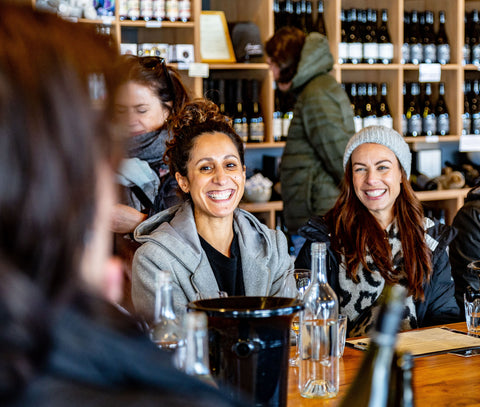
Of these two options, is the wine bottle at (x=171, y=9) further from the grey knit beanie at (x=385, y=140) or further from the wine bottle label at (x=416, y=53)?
the grey knit beanie at (x=385, y=140)

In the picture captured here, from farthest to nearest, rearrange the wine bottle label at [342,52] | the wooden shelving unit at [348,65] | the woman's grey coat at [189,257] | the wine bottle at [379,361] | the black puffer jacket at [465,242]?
the wine bottle label at [342,52] → the wooden shelving unit at [348,65] → the black puffer jacket at [465,242] → the woman's grey coat at [189,257] → the wine bottle at [379,361]

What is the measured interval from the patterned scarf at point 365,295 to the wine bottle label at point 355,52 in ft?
7.24

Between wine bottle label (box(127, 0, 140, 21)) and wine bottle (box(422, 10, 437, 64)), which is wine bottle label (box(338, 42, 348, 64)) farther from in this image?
wine bottle label (box(127, 0, 140, 21))

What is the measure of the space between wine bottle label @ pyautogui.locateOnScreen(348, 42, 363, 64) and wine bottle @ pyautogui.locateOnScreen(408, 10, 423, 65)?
41 cm

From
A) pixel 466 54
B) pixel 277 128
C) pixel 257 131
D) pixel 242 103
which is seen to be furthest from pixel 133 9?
pixel 466 54

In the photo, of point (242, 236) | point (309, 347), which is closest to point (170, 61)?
Answer: point (242, 236)

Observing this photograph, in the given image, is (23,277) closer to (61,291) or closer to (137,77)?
(61,291)

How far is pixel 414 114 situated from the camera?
15.7 feet

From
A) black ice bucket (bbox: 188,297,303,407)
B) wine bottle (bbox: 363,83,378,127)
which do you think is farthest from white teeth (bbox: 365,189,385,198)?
wine bottle (bbox: 363,83,378,127)

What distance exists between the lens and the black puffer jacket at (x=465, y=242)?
2658 mm

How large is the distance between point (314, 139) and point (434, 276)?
111 centimetres

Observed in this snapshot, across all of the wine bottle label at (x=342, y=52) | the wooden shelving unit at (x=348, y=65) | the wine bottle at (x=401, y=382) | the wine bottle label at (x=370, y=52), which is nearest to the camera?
the wine bottle at (x=401, y=382)

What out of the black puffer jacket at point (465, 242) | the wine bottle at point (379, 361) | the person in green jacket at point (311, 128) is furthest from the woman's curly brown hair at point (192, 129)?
the wine bottle at point (379, 361)

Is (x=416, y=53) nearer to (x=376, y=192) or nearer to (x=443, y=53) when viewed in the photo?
(x=443, y=53)
